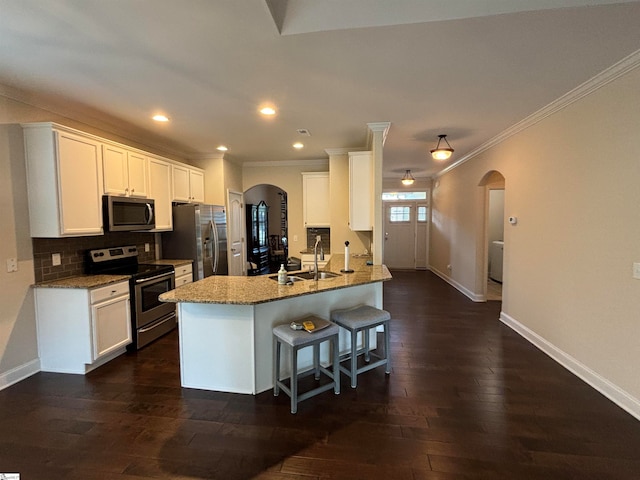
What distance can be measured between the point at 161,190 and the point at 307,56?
308cm

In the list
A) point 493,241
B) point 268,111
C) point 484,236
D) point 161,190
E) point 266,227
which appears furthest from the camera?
point 266,227

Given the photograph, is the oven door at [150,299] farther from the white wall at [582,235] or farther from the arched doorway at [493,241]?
Answer: the arched doorway at [493,241]

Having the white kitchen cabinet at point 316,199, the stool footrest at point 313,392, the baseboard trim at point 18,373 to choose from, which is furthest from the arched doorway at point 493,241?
the baseboard trim at point 18,373

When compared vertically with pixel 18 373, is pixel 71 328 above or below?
above

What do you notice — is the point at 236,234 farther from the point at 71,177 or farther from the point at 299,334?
the point at 299,334

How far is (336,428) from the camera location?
A: 2.15 meters

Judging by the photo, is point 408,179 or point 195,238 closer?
point 195,238

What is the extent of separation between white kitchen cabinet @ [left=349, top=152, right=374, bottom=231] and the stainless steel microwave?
2684 millimetres

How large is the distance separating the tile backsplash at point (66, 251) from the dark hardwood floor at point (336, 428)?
39.3 inches

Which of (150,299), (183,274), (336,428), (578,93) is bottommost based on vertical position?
(336,428)

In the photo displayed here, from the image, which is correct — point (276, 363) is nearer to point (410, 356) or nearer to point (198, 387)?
point (198, 387)

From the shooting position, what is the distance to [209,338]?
2.60 meters

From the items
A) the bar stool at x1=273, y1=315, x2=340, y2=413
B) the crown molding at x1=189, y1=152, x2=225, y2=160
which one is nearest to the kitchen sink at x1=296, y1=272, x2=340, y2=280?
the bar stool at x1=273, y1=315, x2=340, y2=413

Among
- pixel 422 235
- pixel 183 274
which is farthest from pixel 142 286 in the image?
pixel 422 235
